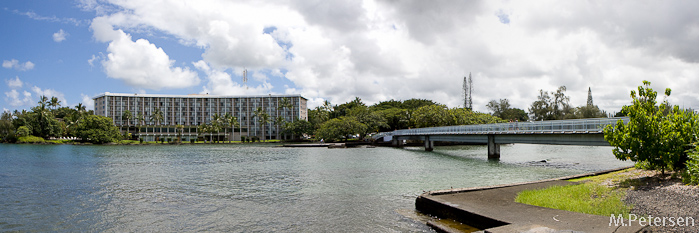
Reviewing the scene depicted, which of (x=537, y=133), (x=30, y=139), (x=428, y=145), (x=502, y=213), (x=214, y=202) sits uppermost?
(x=537, y=133)

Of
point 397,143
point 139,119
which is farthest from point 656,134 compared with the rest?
point 139,119

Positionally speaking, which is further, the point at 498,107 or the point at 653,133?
the point at 498,107

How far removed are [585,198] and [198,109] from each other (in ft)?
578

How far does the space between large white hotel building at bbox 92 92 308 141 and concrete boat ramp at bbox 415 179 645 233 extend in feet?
495

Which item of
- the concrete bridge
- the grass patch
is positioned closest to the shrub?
the concrete bridge

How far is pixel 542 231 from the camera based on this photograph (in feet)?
33.2

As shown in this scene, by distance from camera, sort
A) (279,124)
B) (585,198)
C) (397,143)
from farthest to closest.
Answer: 1. (279,124)
2. (397,143)
3. (585,198)

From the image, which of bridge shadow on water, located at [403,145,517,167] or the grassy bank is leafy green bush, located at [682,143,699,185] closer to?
the grassy bank

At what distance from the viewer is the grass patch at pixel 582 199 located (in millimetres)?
12422

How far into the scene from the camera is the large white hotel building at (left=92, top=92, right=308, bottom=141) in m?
167

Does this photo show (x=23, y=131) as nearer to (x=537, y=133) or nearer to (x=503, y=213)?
(x=537, y=133)

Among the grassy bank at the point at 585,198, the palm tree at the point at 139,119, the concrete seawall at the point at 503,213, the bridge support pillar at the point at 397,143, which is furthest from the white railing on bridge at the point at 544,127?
the palm tree at the point at 139,119

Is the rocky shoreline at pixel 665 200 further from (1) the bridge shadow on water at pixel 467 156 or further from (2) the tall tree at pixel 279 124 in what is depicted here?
(2) the tall tree at pixel 279 124

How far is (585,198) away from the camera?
14.6m
